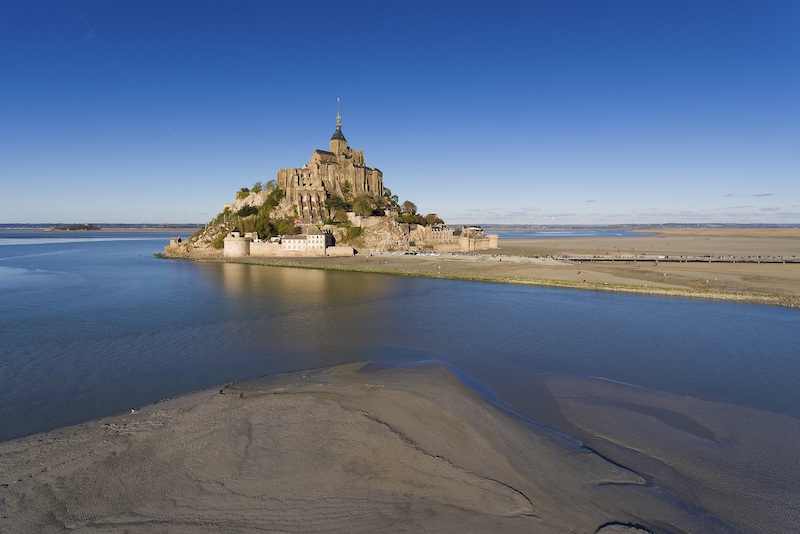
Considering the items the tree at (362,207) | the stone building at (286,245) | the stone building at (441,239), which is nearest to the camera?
the stone building at (286,245)

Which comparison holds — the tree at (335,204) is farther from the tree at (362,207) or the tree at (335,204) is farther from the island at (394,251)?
the tree at (362,207)

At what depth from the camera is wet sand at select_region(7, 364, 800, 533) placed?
6371mm

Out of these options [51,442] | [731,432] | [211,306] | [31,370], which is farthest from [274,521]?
[211,306]

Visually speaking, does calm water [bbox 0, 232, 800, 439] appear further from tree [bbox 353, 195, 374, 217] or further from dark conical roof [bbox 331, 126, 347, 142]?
dark conical roof [bbox 331, 126, 347, 142]

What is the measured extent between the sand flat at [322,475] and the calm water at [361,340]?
205 centimetres

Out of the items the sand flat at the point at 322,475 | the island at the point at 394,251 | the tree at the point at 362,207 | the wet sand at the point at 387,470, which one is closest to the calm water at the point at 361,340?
the wet sand at the point at 387,470

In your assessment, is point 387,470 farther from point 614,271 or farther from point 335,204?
point 335,204

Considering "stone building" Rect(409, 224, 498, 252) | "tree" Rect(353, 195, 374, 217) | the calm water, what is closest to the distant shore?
the calm water

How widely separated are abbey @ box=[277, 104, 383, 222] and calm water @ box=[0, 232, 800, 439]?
2863cm

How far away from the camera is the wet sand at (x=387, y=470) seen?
6371mm

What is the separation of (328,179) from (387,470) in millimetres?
56701

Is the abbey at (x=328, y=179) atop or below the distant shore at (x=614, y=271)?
atop

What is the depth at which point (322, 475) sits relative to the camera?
734 centimetres

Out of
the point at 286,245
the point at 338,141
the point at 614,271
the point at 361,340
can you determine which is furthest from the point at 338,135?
the point at 361,340
